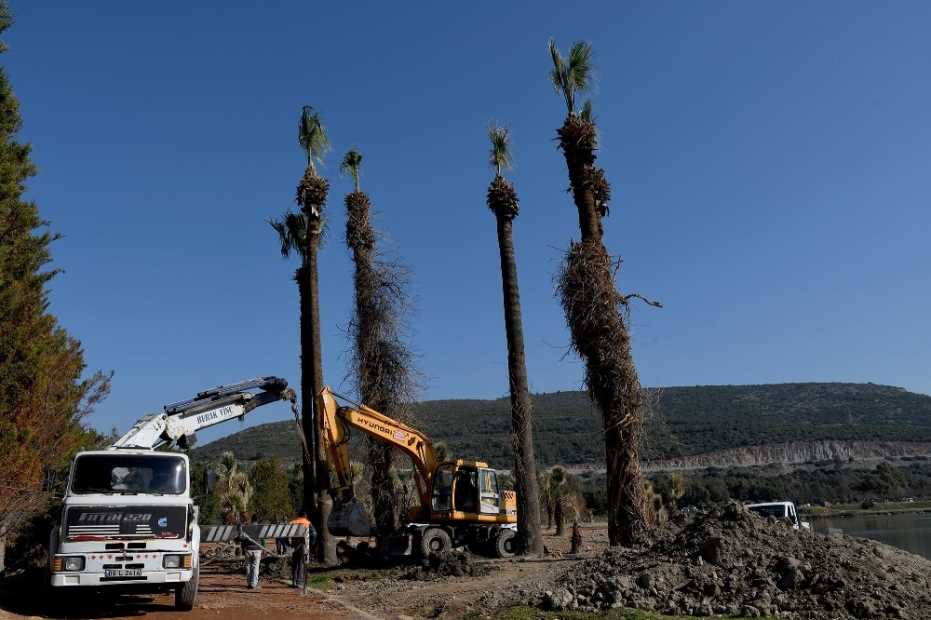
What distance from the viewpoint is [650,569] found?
45.0ft

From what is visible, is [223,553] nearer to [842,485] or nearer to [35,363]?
[35,363]

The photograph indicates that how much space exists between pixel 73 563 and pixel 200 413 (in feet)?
21.6

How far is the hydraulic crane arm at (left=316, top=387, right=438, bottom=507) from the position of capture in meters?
21.5

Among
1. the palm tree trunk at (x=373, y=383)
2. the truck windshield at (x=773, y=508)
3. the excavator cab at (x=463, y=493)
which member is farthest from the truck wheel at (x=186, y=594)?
the truck windshield at (x=773, y=508)

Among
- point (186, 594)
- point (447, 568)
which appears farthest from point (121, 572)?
point (447, 568)

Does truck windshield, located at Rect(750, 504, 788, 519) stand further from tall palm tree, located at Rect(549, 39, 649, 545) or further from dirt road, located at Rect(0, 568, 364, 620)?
dirt road, located at Rect(0, 568, 364, 620)

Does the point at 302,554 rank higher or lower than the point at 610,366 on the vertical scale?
lower

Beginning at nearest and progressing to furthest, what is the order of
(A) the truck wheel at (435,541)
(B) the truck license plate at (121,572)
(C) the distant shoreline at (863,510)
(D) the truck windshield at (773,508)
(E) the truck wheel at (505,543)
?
(B) the truck license plate at (121,572), (A) the truck wheel at (435,541), (E) the truck wheel at (505,543), (D) the truck windshield at (773,508), (C) the distant shoreline at (863,510)

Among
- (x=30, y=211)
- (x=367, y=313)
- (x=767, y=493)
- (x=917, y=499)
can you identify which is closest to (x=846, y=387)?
(x=917, y=499)

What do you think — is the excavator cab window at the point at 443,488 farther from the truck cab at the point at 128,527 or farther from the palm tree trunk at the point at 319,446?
the truck cab at the point at 128,527

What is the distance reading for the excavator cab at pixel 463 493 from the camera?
73.0 ft

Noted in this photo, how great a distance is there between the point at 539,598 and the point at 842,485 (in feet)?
267

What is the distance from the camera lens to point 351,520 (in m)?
20.8

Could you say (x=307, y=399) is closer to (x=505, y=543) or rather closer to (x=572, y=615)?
(x=505, y=543)
